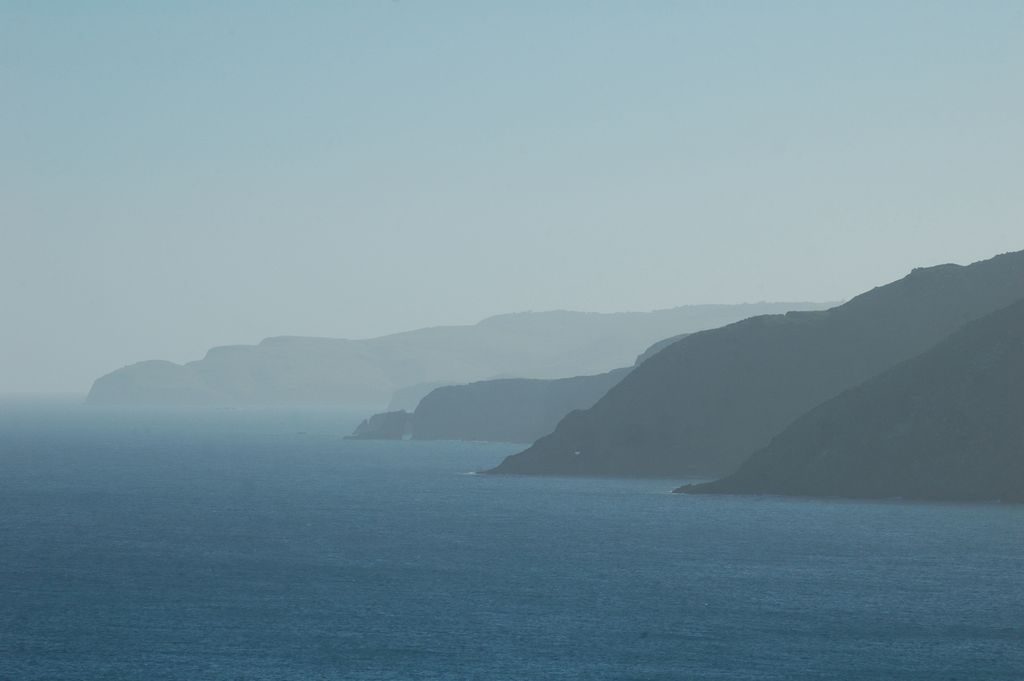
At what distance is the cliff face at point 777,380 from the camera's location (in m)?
186

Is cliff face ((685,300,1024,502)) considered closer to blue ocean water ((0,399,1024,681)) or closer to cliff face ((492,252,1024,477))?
blue ocean water ((0,399,1024,681))

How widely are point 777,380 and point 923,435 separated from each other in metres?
42.2

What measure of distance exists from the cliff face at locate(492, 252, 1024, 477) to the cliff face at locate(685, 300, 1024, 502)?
19.1 m

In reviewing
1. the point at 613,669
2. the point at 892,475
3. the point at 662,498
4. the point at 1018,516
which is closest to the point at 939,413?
the point at 892,475

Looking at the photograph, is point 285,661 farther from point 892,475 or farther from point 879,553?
point 892,475

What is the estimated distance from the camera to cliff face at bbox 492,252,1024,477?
611 ft

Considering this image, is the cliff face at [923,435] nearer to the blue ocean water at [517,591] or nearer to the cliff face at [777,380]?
the blue ocean water at [517,591]

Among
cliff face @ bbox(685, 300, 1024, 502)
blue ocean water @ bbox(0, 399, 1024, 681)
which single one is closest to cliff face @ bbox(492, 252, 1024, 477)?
cliff face @ bbox(685, 300, 1024, 502)

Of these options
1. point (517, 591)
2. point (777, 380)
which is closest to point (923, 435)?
point (777, 380)

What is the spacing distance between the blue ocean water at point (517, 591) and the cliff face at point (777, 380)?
30.5 meters

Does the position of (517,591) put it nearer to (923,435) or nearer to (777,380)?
(923,435)

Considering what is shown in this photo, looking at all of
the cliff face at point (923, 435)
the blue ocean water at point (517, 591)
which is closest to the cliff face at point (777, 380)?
the cliff face at point (923, 435)

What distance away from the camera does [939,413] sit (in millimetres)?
153250

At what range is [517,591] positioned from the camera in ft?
330
